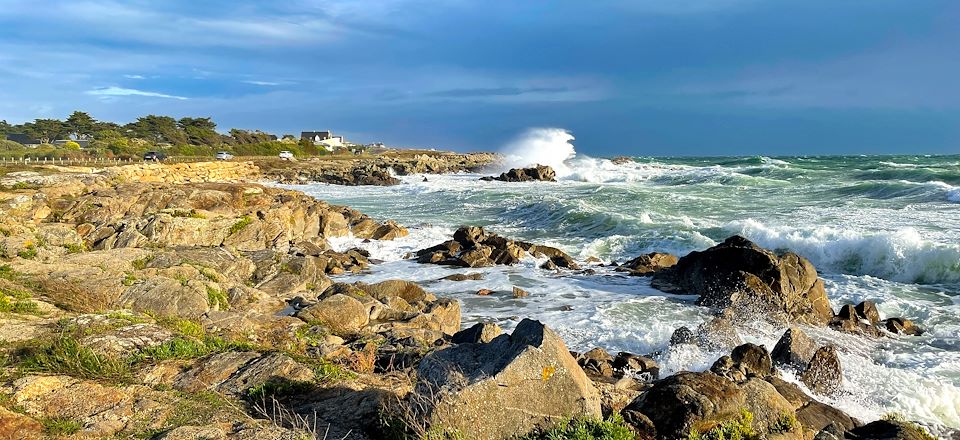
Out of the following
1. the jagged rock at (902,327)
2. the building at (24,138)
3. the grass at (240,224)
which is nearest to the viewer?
the jagged rock at (902,327)

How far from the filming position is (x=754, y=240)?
70.1 ft

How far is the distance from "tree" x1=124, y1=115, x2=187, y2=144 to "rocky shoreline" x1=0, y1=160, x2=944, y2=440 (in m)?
76.4

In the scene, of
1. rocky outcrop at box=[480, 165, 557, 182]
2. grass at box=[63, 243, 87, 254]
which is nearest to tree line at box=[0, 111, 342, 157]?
rocky outcrop at box=[480, 165, 557, 182]

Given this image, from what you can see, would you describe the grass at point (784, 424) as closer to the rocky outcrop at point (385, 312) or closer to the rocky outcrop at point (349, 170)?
the rocky outcrop at point (385, 312)

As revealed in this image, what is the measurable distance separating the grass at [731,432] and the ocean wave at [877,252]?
1515 centimetres

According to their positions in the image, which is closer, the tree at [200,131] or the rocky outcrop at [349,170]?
the rocky outcrop at [349,170]

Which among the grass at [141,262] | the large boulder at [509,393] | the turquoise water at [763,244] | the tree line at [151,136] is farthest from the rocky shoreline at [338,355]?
the tree line at [151,136]

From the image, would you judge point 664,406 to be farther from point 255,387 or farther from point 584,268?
point 584,268

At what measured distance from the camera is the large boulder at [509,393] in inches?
171

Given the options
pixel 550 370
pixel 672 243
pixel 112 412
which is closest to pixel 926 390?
pixel 550 370

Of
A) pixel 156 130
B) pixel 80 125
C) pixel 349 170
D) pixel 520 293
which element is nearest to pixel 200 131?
pixel 156 130

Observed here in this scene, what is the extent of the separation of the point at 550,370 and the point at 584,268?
1492 cm

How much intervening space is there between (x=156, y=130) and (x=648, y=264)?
91.5 meters

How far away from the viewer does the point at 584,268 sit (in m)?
19.2
